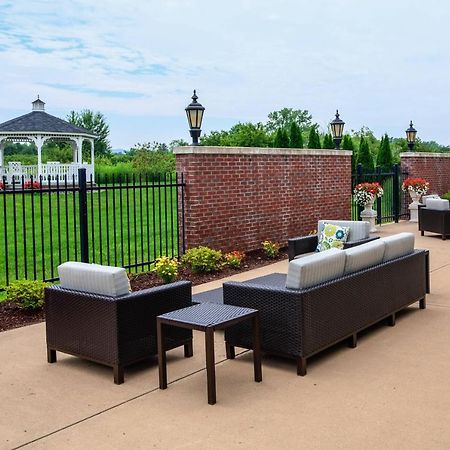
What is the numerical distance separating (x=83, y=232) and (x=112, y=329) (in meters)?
4.18

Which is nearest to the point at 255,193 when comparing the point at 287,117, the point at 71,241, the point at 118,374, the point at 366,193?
the point at 366,193

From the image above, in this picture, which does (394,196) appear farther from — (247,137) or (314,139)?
(247,137)

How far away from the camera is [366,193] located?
15375 mm

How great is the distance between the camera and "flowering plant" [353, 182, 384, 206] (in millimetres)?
15383

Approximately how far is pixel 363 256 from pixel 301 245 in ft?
10.9

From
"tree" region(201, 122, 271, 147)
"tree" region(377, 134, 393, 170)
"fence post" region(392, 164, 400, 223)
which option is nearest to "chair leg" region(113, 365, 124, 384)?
"fence post" region(392, 164, 400, 223)

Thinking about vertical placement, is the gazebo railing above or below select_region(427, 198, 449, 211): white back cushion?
above

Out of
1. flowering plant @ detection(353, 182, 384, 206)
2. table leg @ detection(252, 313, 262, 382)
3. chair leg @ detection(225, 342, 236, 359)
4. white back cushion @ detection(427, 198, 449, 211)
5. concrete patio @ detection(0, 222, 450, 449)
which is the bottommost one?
concrete patio @ detection(0, 222, 450, 449)

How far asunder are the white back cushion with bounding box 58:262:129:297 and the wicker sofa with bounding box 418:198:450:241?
10.3m

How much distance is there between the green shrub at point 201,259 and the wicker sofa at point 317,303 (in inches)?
125

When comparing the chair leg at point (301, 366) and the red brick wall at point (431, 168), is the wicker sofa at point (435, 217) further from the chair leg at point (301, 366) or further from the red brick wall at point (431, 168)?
the chair leg at point (301, 366)

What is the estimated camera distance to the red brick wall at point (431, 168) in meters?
19.5

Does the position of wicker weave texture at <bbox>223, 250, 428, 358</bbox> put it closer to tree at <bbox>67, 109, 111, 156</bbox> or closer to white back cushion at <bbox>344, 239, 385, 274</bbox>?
white back cushion at <bbox>344, 239, 385, 274</bbox>

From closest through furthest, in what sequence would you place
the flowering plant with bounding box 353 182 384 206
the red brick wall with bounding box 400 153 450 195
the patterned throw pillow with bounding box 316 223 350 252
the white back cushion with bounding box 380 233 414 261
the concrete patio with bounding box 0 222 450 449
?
A: the concrete patio with bounding box 0 222 450 449, the white back cushion with bounding box 380 233 414 261, the patterned throw pillow with bounding box 316 223 350 252, the flowering plant with bounding box 353 182 384 206, the red brick wall with bounding box 400 153 450 195
